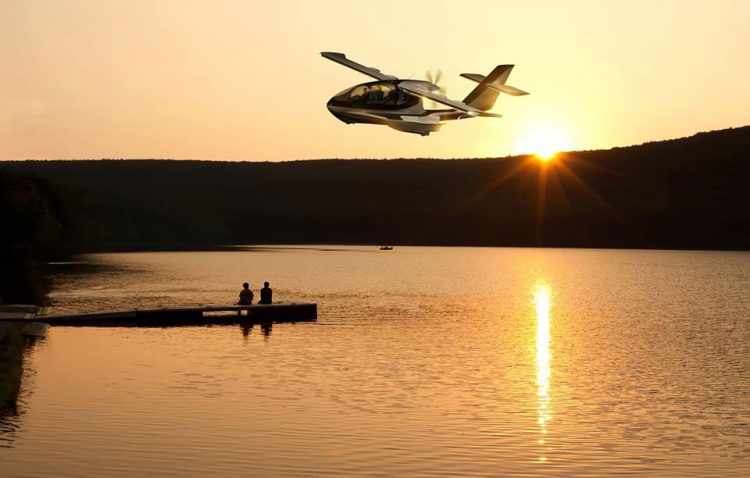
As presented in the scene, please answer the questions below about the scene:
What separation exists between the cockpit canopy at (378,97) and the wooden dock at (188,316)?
24.4 m

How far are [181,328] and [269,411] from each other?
89.1 feet

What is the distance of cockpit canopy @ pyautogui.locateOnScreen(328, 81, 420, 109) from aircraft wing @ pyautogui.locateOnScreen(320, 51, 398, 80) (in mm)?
376

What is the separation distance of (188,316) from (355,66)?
2672 centimetres

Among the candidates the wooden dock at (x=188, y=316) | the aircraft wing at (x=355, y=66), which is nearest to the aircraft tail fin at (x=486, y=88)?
the aircraft wing at (x=355, y=66)

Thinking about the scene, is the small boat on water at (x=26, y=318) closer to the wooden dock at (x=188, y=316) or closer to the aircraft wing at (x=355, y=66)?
the wooden dock at (x=188, y=316)

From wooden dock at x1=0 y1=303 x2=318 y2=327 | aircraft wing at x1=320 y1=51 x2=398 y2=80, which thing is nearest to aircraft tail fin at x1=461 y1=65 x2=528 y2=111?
aircraft wing at x1=320 y1=51 x2=398 y2=80

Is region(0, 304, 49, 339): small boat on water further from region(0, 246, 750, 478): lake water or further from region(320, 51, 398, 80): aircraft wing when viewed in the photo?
region(320, 51, 398, 80): aircraft wing

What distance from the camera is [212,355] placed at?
53.8m

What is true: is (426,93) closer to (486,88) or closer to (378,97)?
(378,97)

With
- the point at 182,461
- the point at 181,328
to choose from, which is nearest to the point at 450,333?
the point at 181,328

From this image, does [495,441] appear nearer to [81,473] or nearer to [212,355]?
[81,473]

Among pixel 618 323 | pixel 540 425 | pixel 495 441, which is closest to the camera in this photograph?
pixel 495 441

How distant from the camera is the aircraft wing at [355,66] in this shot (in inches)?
1620

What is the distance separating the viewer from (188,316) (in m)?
65.4
